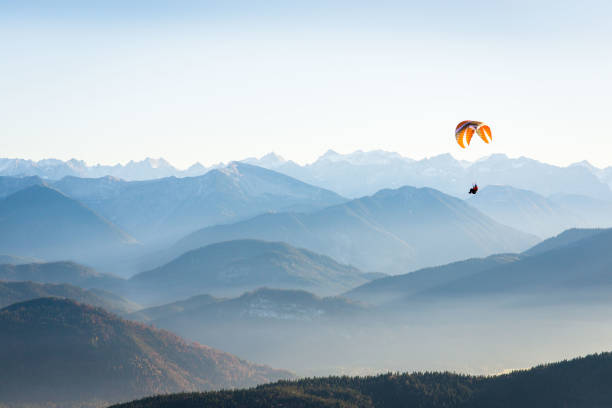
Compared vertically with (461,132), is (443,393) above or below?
below

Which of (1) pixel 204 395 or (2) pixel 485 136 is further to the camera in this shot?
(1) pixel 204 395

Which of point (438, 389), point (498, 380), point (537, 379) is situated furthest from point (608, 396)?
point (438, 389)

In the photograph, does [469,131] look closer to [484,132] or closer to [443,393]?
[484,132]

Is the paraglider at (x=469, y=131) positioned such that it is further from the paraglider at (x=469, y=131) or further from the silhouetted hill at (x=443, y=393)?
the silhouetted hill at (x=443, y=393)

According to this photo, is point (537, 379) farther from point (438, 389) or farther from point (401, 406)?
point (401, 406)

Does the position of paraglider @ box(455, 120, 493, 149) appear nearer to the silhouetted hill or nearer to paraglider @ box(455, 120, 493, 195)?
paraglider @ box(455, 120, 493, 195)

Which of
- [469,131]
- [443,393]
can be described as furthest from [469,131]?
[443,393]
